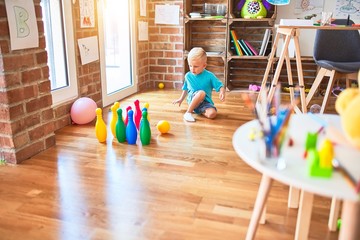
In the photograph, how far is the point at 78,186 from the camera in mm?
1791

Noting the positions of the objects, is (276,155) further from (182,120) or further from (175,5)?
(175,5)

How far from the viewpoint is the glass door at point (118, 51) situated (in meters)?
3.49

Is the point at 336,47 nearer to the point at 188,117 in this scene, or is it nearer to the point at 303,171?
the point at 188,117

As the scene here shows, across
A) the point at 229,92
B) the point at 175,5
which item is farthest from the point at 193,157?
the point at 175,5

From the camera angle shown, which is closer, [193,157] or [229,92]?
[193,157]

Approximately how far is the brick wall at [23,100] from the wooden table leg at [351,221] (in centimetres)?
175

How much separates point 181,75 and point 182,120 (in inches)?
56.3

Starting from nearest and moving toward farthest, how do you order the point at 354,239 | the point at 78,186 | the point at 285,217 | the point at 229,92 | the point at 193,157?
the point at 354,239 < the point at 285,217 < the point at 78,186 < the point at 193,157 < the point at 229,92

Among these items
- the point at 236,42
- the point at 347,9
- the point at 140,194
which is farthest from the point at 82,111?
the point at 347,9

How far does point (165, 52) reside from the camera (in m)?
4.26

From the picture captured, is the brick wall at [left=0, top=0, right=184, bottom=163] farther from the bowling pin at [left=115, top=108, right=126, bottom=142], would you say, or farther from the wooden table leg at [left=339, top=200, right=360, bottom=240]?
the wooden table leg at [left=339, top=200, right=360, bottom=240]

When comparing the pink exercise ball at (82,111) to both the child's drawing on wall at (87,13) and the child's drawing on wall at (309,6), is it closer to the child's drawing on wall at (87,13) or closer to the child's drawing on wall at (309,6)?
the child's drawing on wall at (87,13)

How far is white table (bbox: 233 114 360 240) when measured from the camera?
769mm

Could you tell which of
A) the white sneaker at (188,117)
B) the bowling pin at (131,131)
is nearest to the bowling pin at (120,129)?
the bowling pin at (131,131)
